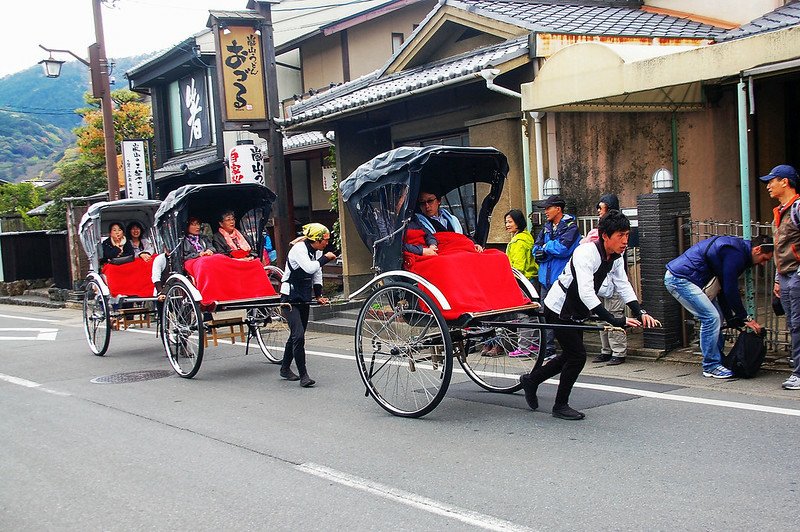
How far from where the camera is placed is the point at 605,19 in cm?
1295

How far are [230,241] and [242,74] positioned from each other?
528 cm

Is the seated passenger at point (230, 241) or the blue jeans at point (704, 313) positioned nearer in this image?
the blue jeans at point (704, 313)

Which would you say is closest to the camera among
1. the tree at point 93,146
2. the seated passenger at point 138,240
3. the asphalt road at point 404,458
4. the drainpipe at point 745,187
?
the asphalt road at point 404,458

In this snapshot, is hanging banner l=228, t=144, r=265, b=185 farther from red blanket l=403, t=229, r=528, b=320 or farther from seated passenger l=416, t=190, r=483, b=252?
red blanket l=403, t=229, r=528, b=320

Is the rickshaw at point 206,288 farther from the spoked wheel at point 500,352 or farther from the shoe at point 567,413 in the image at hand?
the shoe at point 567,413

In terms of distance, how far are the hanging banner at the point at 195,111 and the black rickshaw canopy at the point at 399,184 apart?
725 inches

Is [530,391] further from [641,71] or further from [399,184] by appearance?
[641,71]

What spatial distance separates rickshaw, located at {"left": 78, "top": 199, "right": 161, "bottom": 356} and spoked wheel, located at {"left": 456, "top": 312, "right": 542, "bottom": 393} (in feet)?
17.2

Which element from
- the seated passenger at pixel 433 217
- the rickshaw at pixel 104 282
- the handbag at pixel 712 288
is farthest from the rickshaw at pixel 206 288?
the handbag at pixel 712 288

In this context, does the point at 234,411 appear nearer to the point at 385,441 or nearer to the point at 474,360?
the point at 385,441

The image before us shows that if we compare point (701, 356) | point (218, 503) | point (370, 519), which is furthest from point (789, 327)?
point (218, 503)

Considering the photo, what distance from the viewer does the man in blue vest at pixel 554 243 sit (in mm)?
8953

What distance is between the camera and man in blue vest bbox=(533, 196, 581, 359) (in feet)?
29.4

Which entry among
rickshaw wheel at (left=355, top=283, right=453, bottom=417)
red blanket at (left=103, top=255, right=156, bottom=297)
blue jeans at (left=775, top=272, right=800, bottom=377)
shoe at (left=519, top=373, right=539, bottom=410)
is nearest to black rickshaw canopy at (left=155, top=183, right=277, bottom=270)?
red blanket at (left=103, top=255, right=156, bottom=297)
